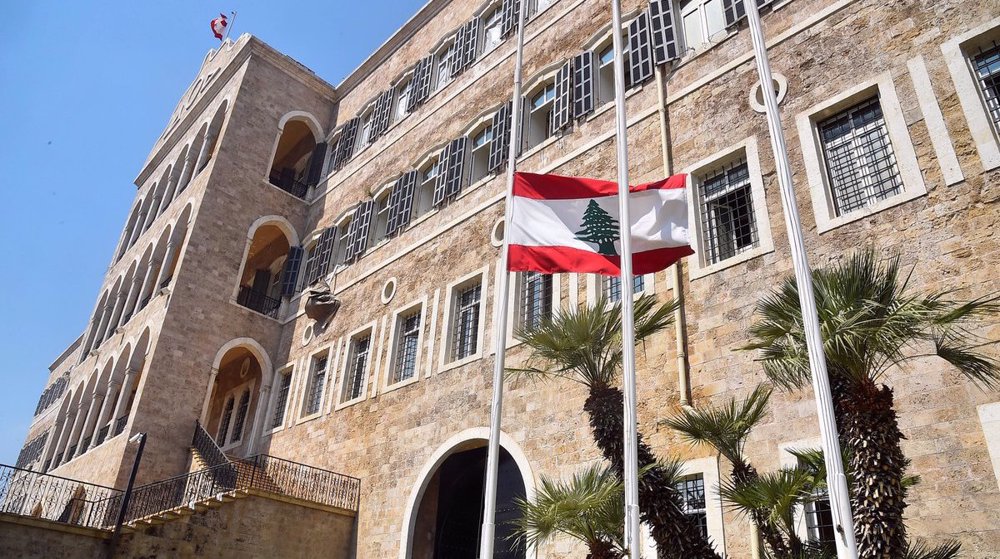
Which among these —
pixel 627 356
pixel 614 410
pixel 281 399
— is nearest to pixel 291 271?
pixel 281 399

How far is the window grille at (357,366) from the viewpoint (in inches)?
604

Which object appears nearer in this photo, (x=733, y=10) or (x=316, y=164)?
(x=733, y=10)

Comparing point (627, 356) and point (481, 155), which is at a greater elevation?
point (481, 155)

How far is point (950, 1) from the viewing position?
26.1ft

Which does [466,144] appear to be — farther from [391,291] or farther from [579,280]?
[579,280]

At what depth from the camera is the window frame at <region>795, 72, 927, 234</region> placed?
24.6 ft

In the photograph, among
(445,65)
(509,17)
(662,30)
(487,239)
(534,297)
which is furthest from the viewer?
(445,65)

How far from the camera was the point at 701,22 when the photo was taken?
36.8ft

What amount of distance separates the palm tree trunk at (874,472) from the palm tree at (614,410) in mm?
1525

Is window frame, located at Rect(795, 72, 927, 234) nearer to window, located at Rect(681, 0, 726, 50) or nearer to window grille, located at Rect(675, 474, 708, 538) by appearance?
window, located at Rect(681, 0, 726, 50)

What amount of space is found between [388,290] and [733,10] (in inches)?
359

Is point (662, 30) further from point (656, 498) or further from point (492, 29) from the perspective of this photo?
point (656, 498)

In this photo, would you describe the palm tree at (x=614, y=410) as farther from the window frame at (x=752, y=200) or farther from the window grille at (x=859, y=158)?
the window grille at (x=859, y=158)

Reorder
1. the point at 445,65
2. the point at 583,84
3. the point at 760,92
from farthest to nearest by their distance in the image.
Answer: the point at 445,65, the point at 583,84, the point at 760,92
